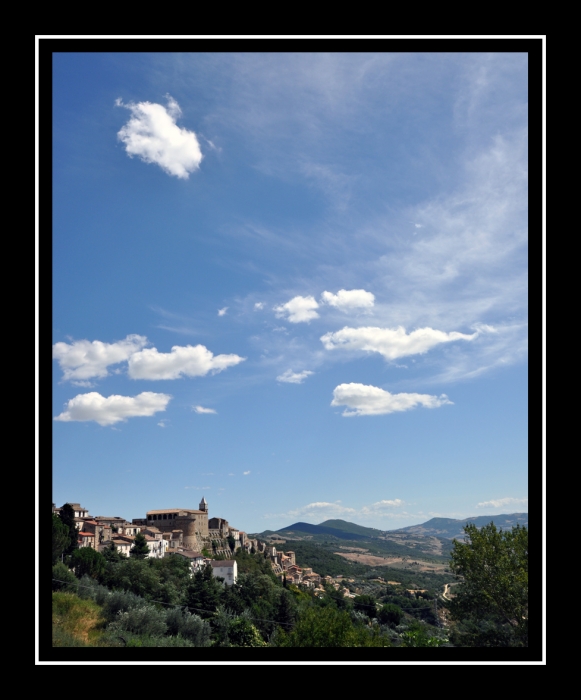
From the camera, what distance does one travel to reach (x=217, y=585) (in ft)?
59.2

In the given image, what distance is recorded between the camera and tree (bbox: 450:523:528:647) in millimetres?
10492

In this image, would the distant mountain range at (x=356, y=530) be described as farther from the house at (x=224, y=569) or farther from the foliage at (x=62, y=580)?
the foliage at (x=62, y=580)

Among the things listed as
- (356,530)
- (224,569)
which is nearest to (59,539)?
(224,569)

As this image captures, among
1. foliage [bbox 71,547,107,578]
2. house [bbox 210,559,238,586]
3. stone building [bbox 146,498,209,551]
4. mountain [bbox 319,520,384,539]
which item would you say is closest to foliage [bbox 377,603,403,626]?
house [bbox 210,559,238,586]

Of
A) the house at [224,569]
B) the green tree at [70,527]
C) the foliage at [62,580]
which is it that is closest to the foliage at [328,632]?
the foliage at [62,580]

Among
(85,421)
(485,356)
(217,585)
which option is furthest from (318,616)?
(85,421)

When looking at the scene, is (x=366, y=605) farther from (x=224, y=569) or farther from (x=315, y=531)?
(x=315, y=531)

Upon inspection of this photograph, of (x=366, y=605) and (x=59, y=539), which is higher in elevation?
(x=59, y=539)

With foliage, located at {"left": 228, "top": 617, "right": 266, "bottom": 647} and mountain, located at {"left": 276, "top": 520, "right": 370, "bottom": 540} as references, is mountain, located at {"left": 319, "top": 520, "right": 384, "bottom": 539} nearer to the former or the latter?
mountain, located at {"left": 276, "top": 520, "right": 370, "bottom": 540}

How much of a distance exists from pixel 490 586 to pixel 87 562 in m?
13.8

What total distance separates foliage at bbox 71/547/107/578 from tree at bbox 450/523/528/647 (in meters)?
12.1

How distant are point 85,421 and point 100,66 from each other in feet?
79.8

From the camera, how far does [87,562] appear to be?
17.4 meters
